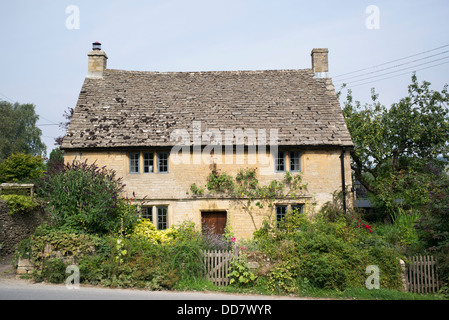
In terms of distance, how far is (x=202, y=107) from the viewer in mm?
17000

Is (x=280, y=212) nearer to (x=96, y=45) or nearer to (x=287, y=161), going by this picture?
(x=287, y=161)

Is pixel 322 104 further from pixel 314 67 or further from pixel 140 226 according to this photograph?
pixel 140 226

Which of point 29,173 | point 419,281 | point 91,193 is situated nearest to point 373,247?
point 419,281

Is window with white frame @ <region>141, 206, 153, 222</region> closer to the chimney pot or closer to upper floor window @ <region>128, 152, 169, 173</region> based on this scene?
upper floor window @ <region>128, 152, 169, 173</region>

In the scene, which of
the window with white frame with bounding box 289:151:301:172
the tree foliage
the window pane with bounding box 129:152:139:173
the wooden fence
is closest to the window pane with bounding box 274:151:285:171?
the window with white frame with bounding box 289:151:301:172

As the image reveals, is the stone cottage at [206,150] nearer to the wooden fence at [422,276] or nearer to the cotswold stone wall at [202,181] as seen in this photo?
the cotswold stone wall at [202,181]

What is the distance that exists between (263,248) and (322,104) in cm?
862

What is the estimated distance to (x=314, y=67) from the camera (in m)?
18.7

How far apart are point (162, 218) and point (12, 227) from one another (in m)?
6.24

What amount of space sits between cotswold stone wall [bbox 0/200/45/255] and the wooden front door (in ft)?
26.0

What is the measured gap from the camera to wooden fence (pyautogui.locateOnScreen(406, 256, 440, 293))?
10.4 m

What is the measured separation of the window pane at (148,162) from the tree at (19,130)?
2795 centimetres

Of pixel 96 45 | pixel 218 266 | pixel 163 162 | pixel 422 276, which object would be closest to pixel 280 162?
pixel 163 162

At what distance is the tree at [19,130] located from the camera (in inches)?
1483
